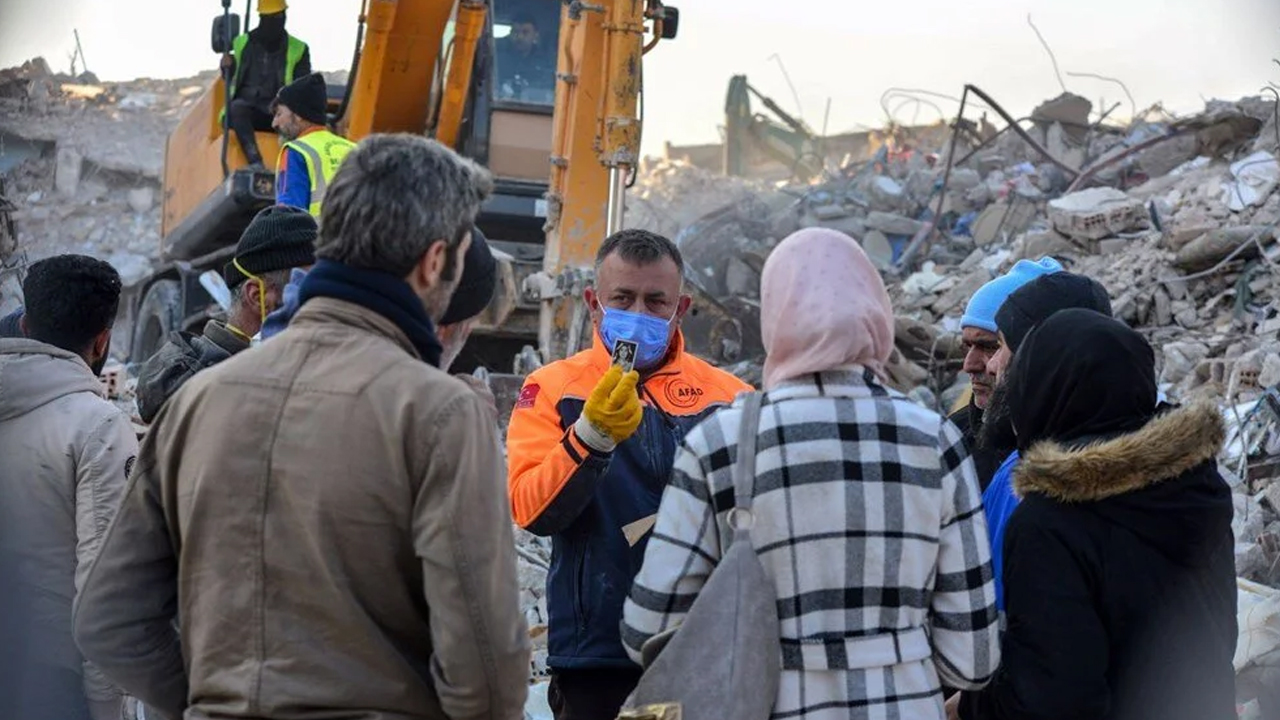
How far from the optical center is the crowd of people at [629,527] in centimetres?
228

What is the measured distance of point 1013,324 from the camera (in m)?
3.57

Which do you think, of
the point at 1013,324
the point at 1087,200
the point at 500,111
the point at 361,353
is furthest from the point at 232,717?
the point at 1087,200

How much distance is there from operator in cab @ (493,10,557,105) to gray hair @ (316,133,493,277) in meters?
8.98

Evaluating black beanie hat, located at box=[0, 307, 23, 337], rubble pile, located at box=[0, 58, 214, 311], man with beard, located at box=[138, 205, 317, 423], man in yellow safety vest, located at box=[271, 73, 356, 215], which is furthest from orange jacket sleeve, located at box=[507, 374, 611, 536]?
rubble pile, located at box=[0, 58, 214, 311]

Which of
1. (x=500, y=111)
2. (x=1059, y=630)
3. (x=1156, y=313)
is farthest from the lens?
(x=500, y=111)

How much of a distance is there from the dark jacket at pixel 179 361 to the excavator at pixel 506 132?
4.88 m

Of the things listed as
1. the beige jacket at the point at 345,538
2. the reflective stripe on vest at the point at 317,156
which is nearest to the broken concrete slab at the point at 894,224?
the reflective stripe on vest at the point at 317,156

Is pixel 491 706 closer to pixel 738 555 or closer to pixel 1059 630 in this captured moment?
pixel 738 555

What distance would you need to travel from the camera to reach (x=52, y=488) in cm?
355

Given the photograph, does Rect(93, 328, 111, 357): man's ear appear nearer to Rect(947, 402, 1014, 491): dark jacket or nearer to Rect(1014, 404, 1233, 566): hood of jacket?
Rect(947, 402, 1014, 491): dark jacket

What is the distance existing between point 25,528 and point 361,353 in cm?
167

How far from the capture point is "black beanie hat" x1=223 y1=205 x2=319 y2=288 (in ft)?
Answer: 12.3

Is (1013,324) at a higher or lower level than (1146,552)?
higher

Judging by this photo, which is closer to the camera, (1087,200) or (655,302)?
(655,302)
